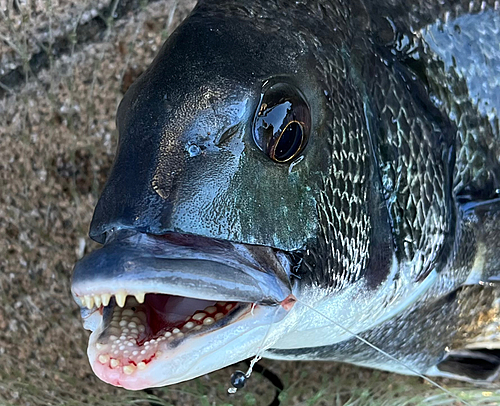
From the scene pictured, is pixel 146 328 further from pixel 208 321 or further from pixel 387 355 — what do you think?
pixel 387 355

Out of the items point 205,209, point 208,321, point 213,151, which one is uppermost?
point 213,151

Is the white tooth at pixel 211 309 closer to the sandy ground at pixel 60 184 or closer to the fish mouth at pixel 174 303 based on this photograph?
the fish mouth at pixel 174 303

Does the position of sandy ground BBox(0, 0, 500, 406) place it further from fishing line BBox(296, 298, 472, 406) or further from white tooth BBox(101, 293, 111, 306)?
white tooth BBox(101, 293, 111, 306)

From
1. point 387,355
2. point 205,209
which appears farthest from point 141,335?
point 387,355

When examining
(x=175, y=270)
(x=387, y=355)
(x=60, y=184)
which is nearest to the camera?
(x=175, y=270)

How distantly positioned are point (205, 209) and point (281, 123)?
22 cm

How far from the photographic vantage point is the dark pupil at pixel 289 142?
1.02 meters

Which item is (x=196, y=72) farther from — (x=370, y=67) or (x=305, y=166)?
(x=370, y=67)

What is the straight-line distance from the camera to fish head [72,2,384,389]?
0.91 m

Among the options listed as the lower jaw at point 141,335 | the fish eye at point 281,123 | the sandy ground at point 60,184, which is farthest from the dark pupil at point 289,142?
the sandy ground at point 60,184

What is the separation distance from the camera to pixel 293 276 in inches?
41.2

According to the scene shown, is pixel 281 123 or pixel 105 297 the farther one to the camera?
pixel 281 123

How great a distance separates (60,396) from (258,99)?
1365 millimetres

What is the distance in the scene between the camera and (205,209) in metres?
0.94
